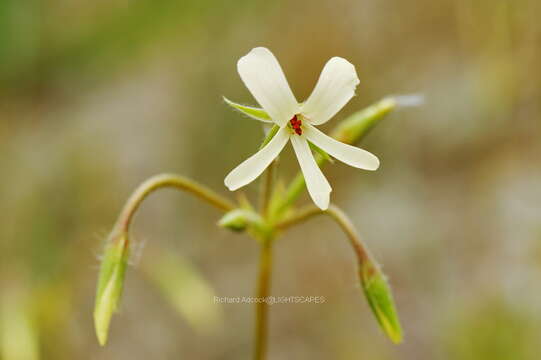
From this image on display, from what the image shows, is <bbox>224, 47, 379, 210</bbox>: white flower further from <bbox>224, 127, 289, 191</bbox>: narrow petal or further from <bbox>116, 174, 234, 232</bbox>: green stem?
<bbox>116, 174, 234, 232</bbox>: green stem

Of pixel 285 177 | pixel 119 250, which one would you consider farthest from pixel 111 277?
pixel 285 177

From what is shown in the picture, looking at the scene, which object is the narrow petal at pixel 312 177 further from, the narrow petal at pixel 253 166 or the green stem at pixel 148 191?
the green stem at pixel 148 191

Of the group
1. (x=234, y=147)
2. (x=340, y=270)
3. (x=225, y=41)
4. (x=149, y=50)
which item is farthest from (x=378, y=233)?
(x=149, y=50)

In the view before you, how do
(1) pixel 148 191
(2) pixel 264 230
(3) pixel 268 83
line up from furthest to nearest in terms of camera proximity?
(2) pixel 264 230, (1) pixel 148 191, (3) pixel 268 83

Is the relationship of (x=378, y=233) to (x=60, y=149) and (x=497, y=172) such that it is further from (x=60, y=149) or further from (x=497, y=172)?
(x=60, y=149)

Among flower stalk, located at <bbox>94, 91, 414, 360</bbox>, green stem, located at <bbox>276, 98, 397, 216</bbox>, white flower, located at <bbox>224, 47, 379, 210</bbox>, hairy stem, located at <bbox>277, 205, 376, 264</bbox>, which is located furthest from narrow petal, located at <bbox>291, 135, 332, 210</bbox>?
green stem, located at <bbox>276, 98, 397, 216</bbox>

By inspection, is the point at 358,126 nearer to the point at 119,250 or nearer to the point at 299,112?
the point at 299,112
